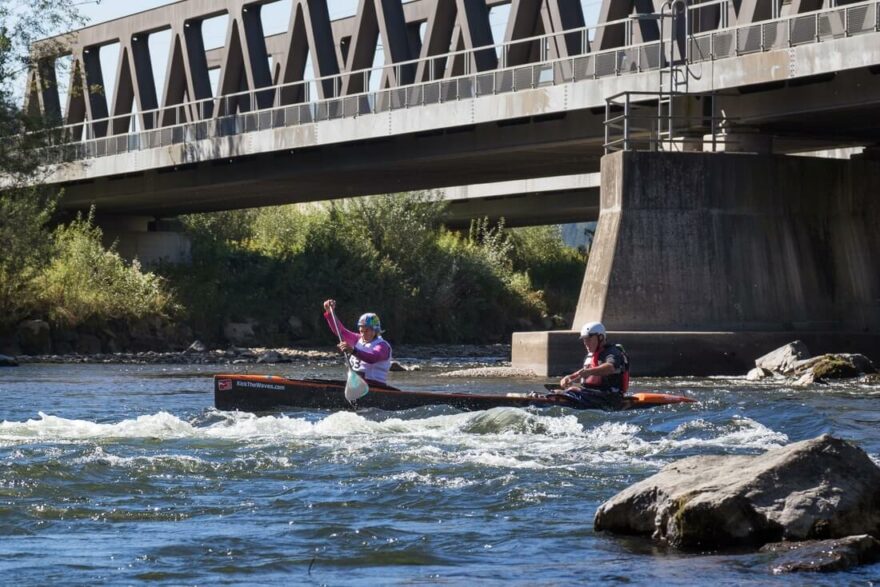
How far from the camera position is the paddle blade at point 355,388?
19.4 m

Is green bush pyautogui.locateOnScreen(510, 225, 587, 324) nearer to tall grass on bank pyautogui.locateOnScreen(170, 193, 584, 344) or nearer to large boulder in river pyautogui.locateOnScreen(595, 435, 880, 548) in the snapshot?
tall grass on bank pyautogui.locateOnScreen(170, 193, 584, 344)

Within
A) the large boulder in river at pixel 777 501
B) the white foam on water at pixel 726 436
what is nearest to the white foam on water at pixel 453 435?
the white foam on water at pixel 726 436

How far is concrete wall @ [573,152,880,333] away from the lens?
30.4m

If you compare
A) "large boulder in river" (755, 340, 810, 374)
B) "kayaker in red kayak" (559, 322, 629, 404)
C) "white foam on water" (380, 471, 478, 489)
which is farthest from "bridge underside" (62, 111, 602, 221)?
"white foam on water" (380, 471, 478, 489)

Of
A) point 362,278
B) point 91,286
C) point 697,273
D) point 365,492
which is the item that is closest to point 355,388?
point 365,492

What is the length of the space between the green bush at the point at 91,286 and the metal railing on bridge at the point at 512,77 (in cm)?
285

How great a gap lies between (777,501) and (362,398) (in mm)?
10178

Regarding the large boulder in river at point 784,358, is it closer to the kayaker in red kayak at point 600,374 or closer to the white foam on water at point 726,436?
the kayaker in red kayak at point 600,374

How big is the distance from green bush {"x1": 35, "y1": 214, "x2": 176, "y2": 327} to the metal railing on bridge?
2.85m

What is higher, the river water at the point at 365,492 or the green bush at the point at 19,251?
the green bush at the point at 19,251

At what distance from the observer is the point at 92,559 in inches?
375

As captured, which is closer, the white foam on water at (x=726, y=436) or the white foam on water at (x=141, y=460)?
the white foam on water at (x=141, y=460)

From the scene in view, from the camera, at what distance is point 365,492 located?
12359mm

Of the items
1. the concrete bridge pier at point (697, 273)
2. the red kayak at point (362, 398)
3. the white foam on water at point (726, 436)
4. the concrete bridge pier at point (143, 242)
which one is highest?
the concrete bridge pier at point (143, 242)
